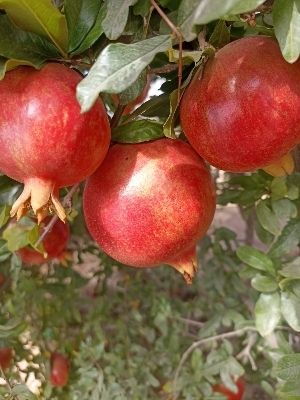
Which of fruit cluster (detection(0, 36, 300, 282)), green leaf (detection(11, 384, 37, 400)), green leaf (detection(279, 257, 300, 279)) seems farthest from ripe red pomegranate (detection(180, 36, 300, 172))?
green leaf (detection(11, 384, 37, 400))

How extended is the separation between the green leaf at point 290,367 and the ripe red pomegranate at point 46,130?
0.39 m

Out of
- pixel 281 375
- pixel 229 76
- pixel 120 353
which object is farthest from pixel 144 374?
pixel 229 76

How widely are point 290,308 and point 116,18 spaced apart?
52 cm

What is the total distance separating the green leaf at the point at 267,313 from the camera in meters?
0.81

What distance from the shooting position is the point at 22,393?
79cm

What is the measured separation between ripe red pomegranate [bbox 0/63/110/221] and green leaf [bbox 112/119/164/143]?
0.07 meters

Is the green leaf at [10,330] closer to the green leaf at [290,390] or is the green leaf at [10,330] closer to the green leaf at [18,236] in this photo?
the green leaf at [18,236]

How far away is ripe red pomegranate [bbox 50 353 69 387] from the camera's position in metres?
1.35

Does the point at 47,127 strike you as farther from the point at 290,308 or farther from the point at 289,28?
the point at 290,308

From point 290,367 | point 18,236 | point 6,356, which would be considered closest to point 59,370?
point 6,356

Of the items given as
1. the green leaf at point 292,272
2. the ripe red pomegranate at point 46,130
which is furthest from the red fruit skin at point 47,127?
the green leaf at point 292,272

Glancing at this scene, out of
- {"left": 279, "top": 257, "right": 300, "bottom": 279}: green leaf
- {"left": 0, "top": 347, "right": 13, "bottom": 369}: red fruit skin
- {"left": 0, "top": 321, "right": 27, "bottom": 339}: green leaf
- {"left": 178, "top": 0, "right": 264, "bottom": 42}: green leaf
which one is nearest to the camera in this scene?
{"left": 178, "top": 0, "right": 264, "bottom": 42}: green leaf

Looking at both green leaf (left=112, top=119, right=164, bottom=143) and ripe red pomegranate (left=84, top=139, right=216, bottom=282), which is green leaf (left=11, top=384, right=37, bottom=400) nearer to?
ripe red pomegranate (left=84, top=139, right=216, bottom=282)

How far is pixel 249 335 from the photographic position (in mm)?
1291
